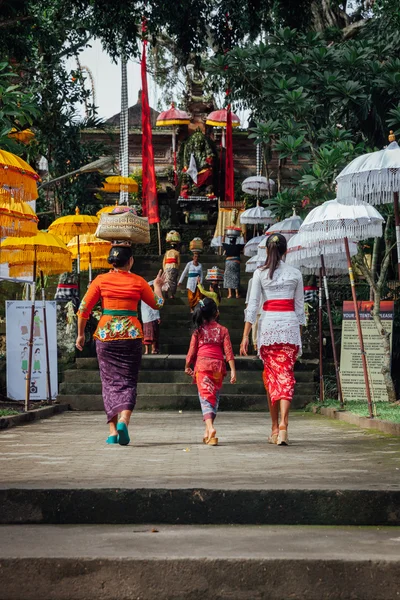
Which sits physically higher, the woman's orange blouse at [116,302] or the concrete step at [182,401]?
the woman's orange blouse at [116,302]

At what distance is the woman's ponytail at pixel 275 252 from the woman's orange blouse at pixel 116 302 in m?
1.00

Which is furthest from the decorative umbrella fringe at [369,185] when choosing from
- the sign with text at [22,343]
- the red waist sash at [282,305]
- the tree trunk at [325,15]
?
the tree trunk at [325,15]

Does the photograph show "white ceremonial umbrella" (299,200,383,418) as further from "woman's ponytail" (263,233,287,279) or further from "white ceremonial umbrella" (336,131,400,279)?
"woman's ponytail" (263,233,287,279)

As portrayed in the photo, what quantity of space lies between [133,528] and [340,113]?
1301 centimetres

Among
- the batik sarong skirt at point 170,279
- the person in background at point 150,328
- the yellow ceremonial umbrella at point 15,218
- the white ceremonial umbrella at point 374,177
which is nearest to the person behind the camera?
the white ceremonial umbrella at point 374,177

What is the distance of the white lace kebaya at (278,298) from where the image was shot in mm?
8156

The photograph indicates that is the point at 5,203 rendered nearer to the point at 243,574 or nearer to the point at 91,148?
the point at 243,574

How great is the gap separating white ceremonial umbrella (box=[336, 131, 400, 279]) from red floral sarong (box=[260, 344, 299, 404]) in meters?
1.41

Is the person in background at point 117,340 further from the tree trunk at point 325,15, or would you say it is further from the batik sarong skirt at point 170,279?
the tree trunk at point 325,15

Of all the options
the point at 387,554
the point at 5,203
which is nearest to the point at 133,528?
the point at 387,554

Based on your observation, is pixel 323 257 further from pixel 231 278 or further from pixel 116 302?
pixel 231 278

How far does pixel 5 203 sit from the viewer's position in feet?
34.4

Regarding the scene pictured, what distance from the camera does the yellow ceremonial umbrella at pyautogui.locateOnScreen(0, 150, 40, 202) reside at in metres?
9.31

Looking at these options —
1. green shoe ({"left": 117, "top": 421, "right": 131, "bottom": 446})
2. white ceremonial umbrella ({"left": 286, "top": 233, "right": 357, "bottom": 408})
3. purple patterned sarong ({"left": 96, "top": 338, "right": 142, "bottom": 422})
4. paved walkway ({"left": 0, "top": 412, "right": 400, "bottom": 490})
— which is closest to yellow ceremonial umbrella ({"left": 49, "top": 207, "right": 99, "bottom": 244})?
white ceremonial umbrella ({"left": 286, "top": 233, "right": 357, "bottom": 408})
